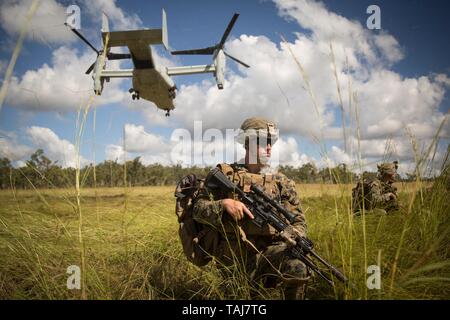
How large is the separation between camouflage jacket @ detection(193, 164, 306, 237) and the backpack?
121 millimetres

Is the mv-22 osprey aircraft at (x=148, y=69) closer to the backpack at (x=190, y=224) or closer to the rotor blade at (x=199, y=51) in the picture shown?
the rotor blade at (x=199, y=51)

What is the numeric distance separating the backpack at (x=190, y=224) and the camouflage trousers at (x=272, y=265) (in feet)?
0.63

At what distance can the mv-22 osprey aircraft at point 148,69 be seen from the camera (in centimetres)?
1026

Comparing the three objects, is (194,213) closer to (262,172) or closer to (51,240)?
(262,172)

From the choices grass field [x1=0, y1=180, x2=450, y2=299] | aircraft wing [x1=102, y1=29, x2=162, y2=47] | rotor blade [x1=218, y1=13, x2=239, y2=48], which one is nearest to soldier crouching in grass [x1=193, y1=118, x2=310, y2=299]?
grass field [x1=0, y1=180, x2=450, y2=299]

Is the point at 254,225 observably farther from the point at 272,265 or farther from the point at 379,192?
the point at 379,192

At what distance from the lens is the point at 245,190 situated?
104 inches

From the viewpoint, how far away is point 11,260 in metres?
2.53

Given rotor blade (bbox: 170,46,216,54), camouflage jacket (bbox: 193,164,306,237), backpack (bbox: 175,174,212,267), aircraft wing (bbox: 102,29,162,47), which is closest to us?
camouflage jacket (bbox: 193,164,306,237)

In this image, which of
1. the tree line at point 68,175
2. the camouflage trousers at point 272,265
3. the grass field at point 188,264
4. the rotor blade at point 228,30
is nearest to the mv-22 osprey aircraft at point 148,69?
the rotor blade at point 228,30

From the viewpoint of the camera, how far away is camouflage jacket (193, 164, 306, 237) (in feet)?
7.95

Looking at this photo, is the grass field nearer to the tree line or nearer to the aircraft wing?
the tree line

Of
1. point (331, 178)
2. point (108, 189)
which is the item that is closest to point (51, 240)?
point (108, 189)

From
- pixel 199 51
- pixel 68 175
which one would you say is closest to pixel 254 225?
pixel 68 175
